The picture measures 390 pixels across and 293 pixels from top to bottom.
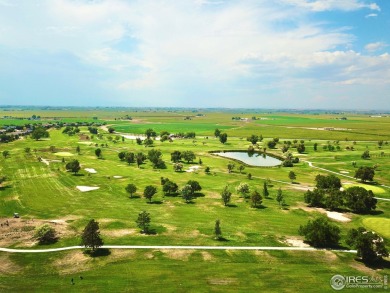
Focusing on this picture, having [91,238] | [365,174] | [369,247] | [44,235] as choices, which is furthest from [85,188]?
[365,174]

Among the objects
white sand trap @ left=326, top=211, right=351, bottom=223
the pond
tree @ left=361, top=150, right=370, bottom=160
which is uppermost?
tree @ left=361, top=150, right=370, bottom=160

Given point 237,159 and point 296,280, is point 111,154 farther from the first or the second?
point 296,280

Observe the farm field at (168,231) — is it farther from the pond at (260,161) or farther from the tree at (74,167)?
the pond at (260,161)

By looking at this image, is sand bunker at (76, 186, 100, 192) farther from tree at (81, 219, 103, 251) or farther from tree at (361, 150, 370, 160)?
tree at (361, 150, 370, 160)

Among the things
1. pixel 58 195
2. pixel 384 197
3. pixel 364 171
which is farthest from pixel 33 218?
pixel 364 171

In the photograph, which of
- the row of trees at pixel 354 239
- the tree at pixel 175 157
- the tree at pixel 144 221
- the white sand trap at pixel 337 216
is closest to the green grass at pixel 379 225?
the white sand trap at pixel 337 216

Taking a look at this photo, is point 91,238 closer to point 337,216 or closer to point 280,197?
point 280,197

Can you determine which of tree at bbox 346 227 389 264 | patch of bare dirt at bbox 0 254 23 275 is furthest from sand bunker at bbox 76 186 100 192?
tree at bbox 346 227 389 264
